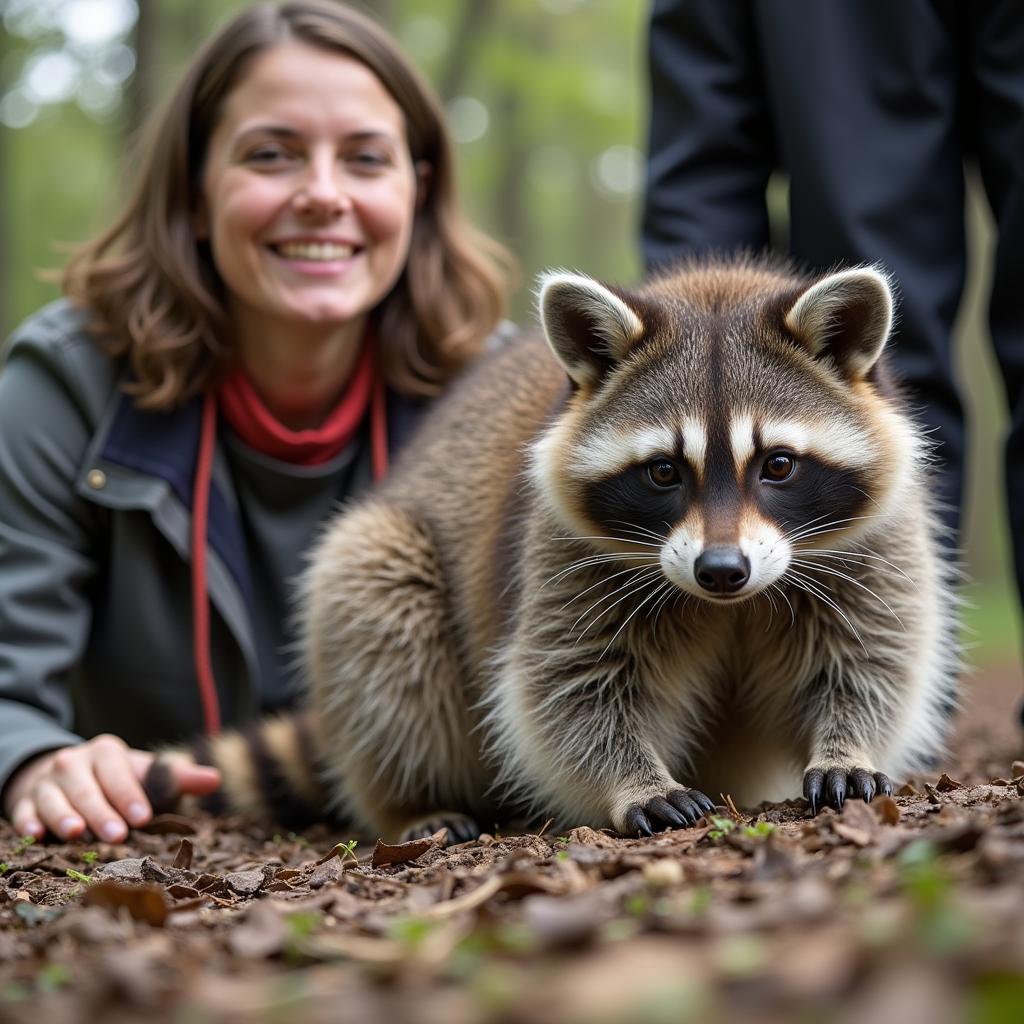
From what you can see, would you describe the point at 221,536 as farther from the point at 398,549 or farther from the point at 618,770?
the point at 618,770

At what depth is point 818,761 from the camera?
3.42 m

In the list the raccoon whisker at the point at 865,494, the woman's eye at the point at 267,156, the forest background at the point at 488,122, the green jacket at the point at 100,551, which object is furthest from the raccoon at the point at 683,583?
the forest background at the point at 488,122

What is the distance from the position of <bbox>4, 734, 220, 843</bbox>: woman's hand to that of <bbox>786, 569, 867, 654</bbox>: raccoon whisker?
2.28m

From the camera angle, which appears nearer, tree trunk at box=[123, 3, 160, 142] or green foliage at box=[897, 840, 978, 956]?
green foliage at box=[897, 840, 978, 956]

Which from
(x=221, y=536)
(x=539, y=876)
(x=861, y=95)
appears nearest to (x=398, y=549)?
(x=221, y=536)

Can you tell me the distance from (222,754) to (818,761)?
91.6 inches

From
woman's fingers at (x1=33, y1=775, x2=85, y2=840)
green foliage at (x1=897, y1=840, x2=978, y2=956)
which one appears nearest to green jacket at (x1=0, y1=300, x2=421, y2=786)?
woman's fingers at (x1=33, y1=775, x2=85, y2=840)

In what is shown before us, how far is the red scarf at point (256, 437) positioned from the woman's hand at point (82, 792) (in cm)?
69

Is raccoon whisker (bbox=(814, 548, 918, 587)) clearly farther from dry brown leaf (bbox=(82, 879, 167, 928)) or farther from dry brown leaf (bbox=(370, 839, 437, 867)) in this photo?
dry brown leaf (bbox=(82, 879, 167, 928))

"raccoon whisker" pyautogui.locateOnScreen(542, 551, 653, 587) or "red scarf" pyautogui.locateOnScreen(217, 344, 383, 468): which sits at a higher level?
"red scarf" pyautogui.locateOnScreen(217, 344, 383, 468)

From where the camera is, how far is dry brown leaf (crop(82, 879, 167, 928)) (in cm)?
256

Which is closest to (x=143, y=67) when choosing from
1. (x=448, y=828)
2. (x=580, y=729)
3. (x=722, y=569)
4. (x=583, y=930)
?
(x=448, y=828)

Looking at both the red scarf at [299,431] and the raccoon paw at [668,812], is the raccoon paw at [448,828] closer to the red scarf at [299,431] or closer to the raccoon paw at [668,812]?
the raccoon paw at [668,812]

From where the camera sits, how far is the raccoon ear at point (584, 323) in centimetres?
351
